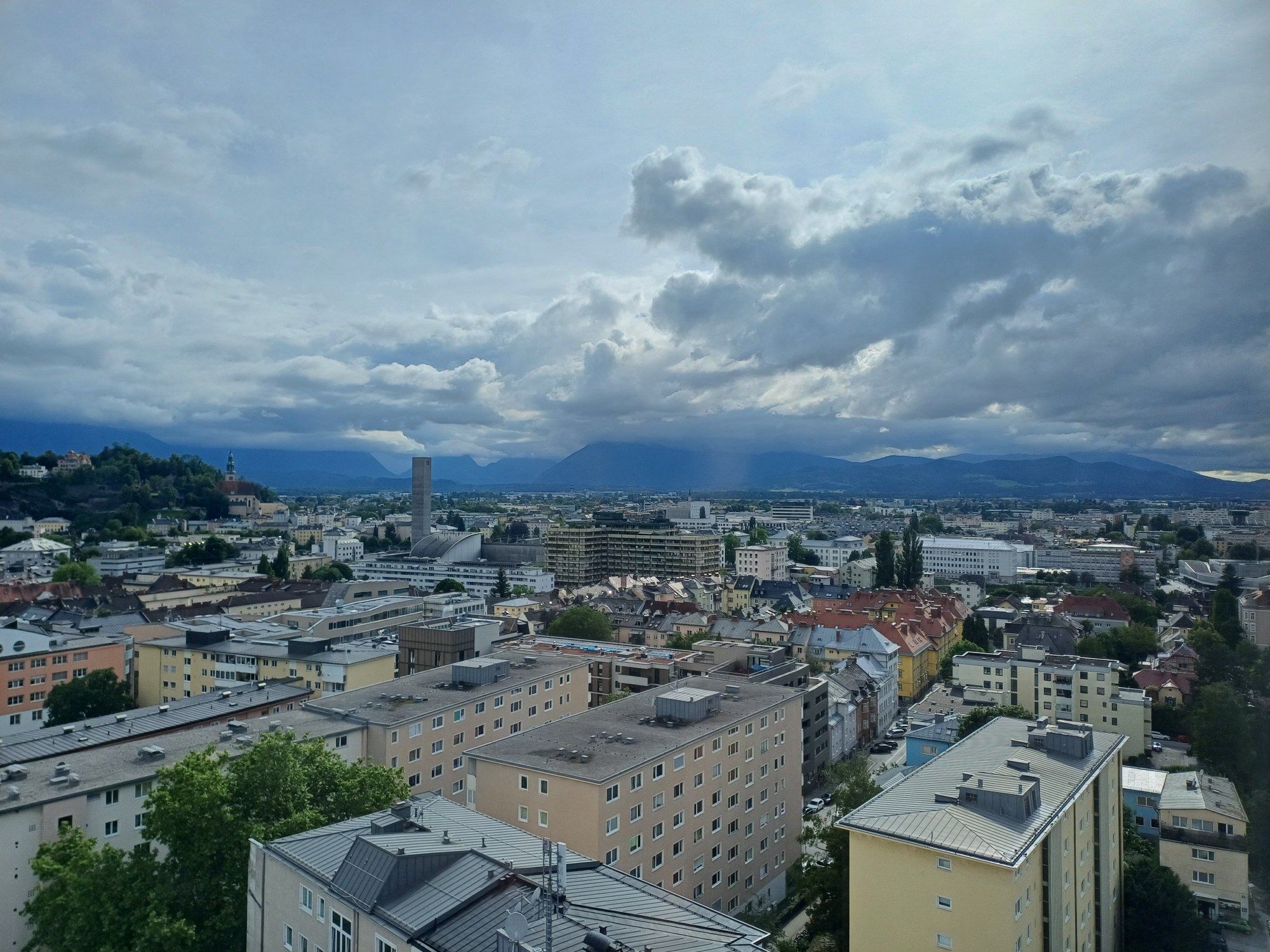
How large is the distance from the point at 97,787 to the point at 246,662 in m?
12.9

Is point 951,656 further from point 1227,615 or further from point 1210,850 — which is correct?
point 1210,850

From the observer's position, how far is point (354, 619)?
34.4 metres

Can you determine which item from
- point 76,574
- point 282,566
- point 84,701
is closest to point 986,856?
point 84,701

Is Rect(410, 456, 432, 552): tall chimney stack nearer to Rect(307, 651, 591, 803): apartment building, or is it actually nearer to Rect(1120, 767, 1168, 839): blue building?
Rect(307, 651, 591, 803): apartment building

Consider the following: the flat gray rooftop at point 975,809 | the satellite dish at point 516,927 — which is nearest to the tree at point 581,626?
the flat gray rooftop at point 975,809

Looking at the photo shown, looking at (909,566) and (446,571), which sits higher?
(909,566)

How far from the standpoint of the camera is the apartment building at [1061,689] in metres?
27.8

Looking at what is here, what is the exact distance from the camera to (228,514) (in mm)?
108688

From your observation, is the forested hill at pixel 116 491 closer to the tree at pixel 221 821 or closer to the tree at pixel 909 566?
the tree at pixel 909 566

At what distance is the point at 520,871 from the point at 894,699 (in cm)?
2938

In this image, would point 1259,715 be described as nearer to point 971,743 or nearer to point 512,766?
point 971,743

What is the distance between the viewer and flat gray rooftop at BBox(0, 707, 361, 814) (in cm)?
1409

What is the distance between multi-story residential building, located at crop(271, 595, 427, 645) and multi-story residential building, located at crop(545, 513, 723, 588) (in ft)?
117

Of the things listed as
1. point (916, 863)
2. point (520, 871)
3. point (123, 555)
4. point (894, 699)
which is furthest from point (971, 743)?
point (123, 555)
